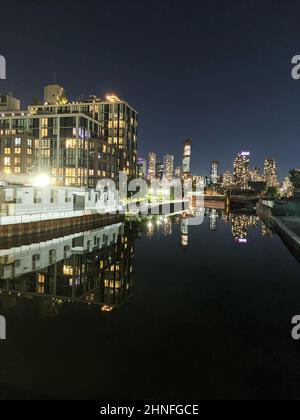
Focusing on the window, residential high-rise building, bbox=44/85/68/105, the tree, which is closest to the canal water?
the window

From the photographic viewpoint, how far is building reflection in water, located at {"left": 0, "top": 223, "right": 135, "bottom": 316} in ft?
61.5

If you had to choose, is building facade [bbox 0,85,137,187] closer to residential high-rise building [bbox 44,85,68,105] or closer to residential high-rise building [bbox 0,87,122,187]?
residential high-rise building [bbox 0,87,122,187]

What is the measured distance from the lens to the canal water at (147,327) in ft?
31.4

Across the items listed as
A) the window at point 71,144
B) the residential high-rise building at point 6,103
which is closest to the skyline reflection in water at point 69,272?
the window at point 71,144

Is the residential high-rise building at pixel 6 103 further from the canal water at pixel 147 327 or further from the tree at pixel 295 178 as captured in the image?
the tree at pixel 295 178

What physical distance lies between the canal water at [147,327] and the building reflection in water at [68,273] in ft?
0.29

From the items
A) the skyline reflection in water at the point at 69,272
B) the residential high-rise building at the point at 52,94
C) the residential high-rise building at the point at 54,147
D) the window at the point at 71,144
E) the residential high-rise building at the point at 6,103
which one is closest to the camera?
the skyline reflection in water at the point at 69,272

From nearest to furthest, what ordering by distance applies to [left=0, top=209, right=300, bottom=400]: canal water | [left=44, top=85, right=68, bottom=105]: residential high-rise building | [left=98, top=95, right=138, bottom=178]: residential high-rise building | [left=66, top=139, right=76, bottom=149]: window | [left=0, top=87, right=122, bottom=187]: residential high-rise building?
[left=0, top=209, right=300, bottom=400]: canal water < [left=66, top=139, right=76, bottom=149]: window < [left=0, top=87, right=122, bottom=187]: residential high-rise building < [left=98, top=95, right=138, bottom=178]: residential high-rise building < [left=44, top=85, right=68, bottom=105]: residential high-rise building

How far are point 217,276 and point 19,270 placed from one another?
1616cm

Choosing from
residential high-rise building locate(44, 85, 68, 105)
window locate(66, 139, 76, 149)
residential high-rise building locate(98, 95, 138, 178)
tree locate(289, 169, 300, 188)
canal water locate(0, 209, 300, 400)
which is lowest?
canal water locate(0, 209, 300, 400)

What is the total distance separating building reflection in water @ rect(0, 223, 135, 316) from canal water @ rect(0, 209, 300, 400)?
88mm

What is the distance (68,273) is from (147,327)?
12.5 m

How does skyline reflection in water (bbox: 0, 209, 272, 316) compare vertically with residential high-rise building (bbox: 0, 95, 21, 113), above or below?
below

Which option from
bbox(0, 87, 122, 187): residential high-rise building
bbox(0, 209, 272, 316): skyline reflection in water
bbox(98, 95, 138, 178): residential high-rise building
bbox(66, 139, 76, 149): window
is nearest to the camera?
bbox(0, 209, 272, 316): skyline reflection in water
